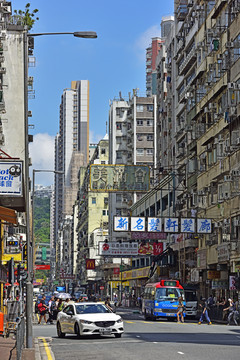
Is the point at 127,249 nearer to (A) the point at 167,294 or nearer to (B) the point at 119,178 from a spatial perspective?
(B) the point at 119,178

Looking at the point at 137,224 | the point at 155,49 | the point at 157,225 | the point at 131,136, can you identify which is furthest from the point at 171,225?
the point at 155,49

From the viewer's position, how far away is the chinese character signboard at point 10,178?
1952cm

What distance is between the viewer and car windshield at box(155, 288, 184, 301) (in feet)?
146

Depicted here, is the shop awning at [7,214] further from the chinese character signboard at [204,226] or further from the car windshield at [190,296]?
the car windshield at [190,296]

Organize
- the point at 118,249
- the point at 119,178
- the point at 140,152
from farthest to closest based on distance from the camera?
the point at 140,152
the point at 118,249
the point at 119,178

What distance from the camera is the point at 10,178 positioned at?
64.5ft

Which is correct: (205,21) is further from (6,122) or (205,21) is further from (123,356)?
(123,356)

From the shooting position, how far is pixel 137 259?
10094cm

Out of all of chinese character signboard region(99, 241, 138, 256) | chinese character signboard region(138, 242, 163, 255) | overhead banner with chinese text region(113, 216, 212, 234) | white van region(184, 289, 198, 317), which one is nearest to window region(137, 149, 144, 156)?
chinese character signboard region(138, 242, 163, 255)

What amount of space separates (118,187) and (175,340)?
2864 centimetres

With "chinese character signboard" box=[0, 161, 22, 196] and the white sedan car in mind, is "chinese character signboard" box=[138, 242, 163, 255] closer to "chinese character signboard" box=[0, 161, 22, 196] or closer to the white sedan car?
the white sedan car

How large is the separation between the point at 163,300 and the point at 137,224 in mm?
7109

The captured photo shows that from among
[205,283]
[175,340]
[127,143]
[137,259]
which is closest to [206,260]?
[205,283]

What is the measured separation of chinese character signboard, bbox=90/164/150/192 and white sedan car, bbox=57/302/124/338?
25.7 metres
